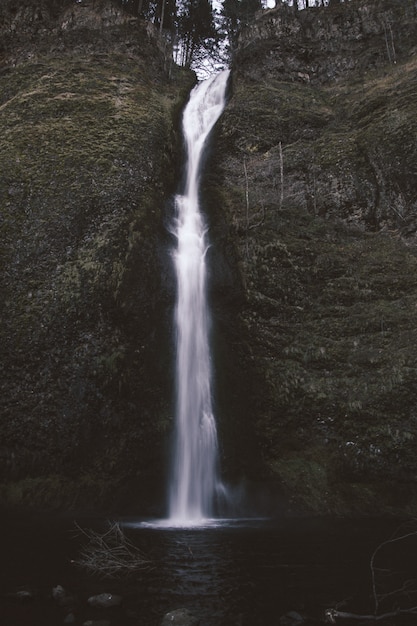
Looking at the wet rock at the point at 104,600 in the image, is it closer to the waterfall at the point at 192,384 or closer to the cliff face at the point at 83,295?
the waterfall at the point at 192,384

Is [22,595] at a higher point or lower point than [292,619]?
higher

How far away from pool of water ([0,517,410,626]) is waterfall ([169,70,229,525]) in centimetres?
180

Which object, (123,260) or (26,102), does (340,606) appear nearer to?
(123,260)

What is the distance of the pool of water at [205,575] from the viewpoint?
4.51 meters

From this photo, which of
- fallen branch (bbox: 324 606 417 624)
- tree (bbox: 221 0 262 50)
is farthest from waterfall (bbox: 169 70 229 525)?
tree (bbox: 221 0 262 50)

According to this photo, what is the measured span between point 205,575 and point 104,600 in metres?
1.66

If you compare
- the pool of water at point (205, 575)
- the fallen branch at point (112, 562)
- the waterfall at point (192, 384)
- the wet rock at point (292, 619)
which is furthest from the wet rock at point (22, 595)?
the waterfall at point (192, 384)

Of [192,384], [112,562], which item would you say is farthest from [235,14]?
[112,562]

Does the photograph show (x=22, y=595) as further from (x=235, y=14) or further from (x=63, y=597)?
(x=235, y=14)

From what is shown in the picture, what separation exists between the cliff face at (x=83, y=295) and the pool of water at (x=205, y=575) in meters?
1.82

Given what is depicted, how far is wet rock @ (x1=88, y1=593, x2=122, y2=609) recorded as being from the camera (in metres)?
4.57

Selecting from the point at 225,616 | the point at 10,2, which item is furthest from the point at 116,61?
the point at 225,616

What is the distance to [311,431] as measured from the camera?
11.2 metres

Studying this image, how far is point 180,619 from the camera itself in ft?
13.9
